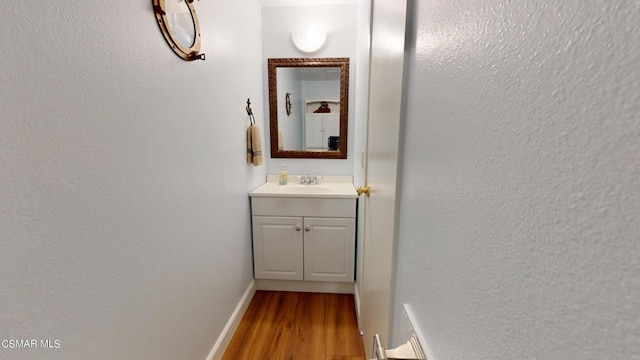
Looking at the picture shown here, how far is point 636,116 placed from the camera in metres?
0.19

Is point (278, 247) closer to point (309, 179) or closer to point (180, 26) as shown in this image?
point (309, 179)

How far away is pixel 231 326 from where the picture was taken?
5.42ft

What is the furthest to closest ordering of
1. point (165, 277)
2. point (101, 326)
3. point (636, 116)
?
point (165, 277), point (101, 326), point (636, 116)

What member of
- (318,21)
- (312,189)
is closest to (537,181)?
(312,189)

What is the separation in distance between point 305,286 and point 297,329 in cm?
45

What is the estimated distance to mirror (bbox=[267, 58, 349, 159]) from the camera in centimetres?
230

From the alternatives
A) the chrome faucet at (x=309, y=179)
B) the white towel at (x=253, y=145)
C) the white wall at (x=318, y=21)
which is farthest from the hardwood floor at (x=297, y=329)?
the white wall at (x=318, y=21)

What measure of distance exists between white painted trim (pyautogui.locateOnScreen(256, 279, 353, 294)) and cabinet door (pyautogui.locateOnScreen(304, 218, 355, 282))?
8 cm

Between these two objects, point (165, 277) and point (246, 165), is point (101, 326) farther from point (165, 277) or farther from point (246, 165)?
point (246, 165)

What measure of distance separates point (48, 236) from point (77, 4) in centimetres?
56

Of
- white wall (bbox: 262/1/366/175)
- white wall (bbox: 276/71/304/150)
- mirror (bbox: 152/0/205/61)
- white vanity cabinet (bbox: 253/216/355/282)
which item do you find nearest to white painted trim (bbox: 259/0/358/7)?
white wall (bbox: 262/1/366/175)

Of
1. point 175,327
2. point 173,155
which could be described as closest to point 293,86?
point 173,155
